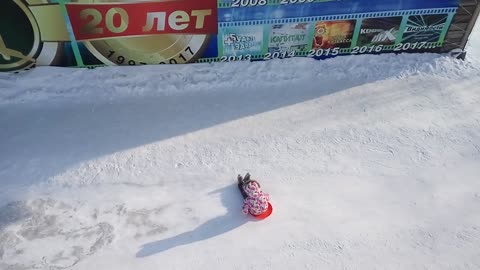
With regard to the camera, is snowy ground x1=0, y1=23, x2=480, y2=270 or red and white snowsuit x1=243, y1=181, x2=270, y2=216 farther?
red and white snowsuit x1=243, y1=181, x2=270, y2=216

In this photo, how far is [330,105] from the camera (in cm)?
690

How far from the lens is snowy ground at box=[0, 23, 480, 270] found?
529 cm

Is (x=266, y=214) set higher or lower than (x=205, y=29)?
lower

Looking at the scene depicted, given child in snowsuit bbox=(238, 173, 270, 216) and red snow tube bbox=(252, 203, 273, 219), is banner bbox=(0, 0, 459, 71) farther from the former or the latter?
red snow tube bbox=(252, 203, 273, 219)

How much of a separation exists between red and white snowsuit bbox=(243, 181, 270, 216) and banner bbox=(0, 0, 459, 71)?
102 inches

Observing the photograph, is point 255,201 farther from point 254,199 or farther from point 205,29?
point 205,29

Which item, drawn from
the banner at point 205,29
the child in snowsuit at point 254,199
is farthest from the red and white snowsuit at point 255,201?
the banner at point 205,29

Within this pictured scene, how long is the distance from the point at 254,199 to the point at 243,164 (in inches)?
30.1

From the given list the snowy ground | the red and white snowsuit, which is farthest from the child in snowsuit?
the snowy ground

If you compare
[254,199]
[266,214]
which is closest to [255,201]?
[254,199]

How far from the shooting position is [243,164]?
610 centimetres

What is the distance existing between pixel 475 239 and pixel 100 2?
19.5 ft

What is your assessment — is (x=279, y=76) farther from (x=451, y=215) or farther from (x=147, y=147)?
(x=451, y=215)

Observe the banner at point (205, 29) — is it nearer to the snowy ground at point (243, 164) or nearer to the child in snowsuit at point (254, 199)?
the snowy ground at point (243, 164)
